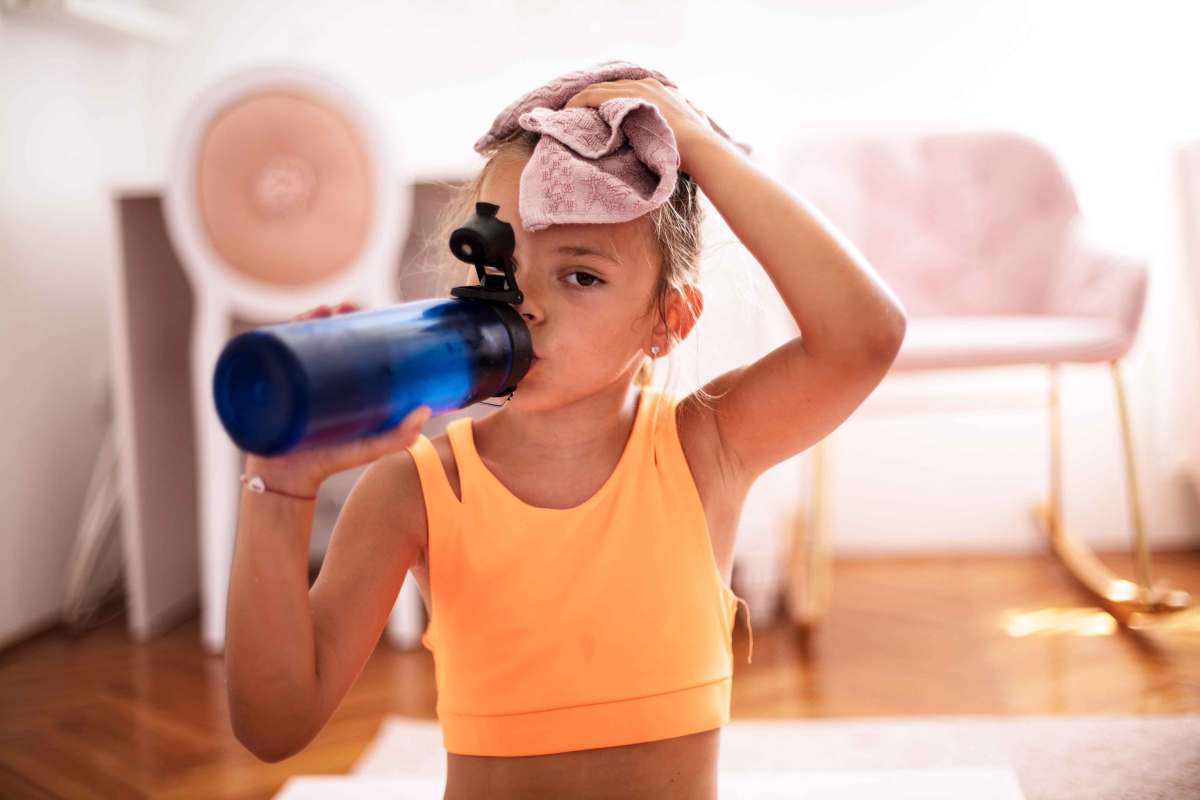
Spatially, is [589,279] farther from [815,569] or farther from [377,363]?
[815,569]

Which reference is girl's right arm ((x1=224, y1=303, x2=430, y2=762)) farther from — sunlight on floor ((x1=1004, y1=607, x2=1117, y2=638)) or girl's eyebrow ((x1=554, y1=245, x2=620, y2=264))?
sunlight on floor ((x1=1004, y1=607, x2=1117, y2=638))

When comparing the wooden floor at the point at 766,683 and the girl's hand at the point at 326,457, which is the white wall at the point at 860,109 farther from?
the girl's hand at the point at 326,457

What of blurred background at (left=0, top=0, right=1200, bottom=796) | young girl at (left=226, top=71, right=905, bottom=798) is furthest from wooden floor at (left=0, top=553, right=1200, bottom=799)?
young girl at (left=226, top=71, right=905, bottom=798)

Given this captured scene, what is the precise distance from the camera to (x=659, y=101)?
69 centimetres

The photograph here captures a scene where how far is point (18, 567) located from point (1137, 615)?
1.78 m

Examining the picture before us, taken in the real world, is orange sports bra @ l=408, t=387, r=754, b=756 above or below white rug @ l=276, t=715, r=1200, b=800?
above

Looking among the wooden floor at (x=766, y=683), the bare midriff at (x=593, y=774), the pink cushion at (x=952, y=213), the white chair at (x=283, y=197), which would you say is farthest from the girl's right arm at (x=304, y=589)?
the pink cushion at (x=952, y=213)

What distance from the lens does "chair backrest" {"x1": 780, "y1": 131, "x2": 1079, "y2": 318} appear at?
76.0 inches

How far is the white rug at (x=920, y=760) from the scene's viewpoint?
94 cm

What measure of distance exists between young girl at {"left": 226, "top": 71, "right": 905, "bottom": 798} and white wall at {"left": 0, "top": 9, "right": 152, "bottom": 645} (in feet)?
4.13

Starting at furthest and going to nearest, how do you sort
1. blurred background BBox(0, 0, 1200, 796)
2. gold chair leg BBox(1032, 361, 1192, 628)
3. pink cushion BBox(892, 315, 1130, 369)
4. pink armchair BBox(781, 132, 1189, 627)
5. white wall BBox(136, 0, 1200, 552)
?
white wall BBox(136, 0, 1200, 552) < pink armchair BBox(781, 132, 1189, 627) < blurred background BBox(0, 0, 1200, 796) < gold chair leg BBox(1032, 361, 1192, 628) < pink cushion BBox(892, 315, 1130, 369)

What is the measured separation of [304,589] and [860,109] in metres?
1.84

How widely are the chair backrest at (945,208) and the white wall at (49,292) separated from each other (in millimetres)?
1264

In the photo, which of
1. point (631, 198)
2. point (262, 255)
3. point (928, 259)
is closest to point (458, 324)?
point (631, 198)
